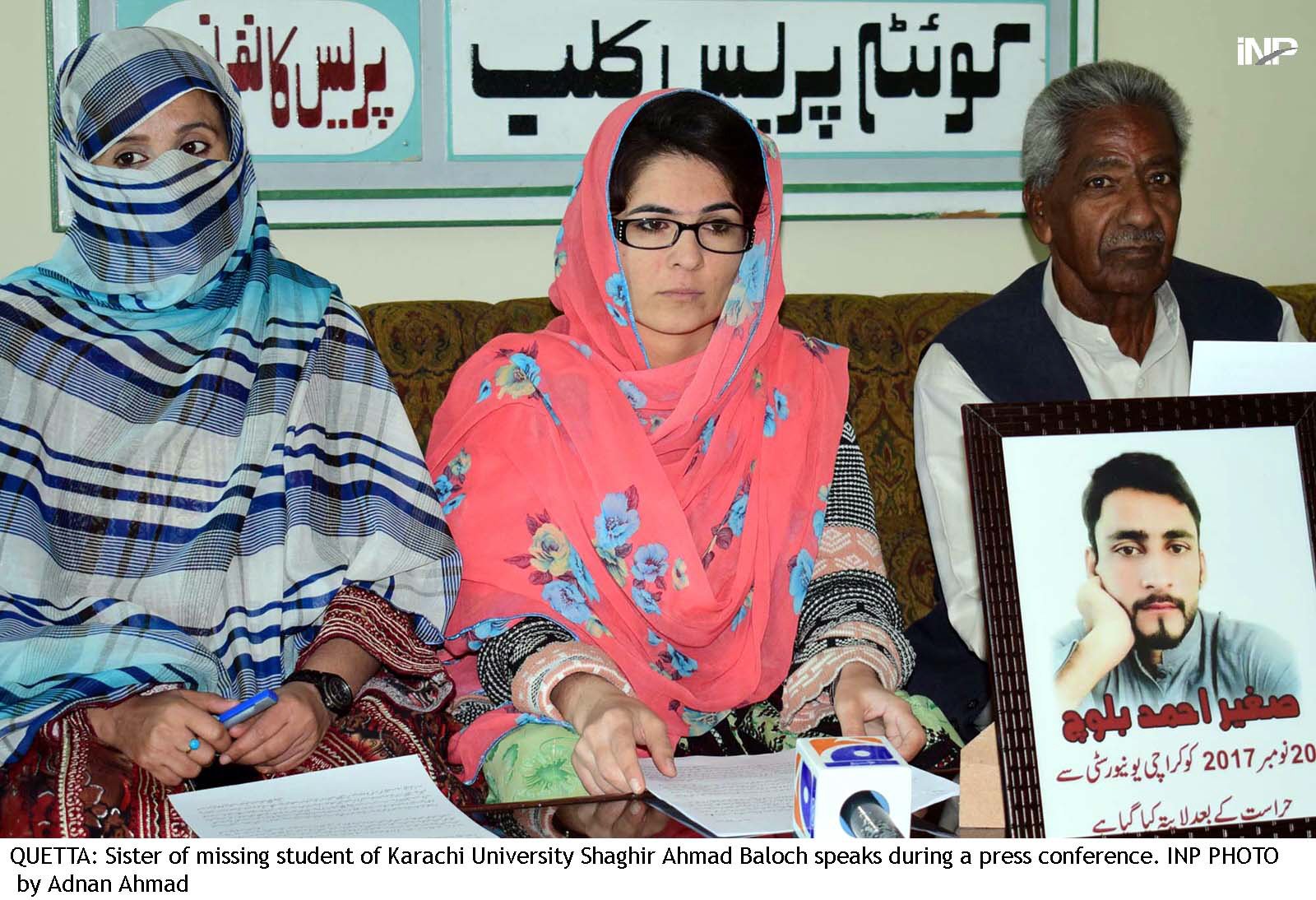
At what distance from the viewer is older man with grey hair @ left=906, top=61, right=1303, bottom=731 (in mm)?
1813

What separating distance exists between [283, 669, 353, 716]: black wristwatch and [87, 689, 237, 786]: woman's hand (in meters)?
0.12

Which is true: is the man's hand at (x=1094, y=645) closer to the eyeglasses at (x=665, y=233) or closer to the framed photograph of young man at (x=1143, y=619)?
the framed photograph of young man at (x=1143, y=619)

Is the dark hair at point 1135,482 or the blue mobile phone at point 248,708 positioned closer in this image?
the dark hair at point 1135,482

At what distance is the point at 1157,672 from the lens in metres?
0.94

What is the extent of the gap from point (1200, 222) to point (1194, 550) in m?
2.10

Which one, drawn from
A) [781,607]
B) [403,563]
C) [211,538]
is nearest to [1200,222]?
[781,607]

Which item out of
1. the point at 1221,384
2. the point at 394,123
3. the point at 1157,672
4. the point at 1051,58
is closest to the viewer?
the point at 1157,672

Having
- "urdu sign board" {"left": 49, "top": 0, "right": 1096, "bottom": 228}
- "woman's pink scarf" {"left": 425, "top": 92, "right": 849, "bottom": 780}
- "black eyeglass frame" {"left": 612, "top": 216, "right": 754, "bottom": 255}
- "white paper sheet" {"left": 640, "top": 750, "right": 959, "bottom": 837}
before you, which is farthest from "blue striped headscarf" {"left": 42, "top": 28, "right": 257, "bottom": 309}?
"white paper sheet" {"left": 640, "top": 750, "right": 959, "bottom": 837}

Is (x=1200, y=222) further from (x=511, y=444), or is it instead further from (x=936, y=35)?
(x=511, y=444)

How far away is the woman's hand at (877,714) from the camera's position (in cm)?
138

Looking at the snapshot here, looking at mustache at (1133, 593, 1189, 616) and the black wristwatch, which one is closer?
mustache at (1133, 593, 1189, 616)

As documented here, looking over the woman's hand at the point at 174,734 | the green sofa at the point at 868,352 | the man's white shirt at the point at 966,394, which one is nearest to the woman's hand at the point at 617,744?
the woman's hand at the point at 174,734

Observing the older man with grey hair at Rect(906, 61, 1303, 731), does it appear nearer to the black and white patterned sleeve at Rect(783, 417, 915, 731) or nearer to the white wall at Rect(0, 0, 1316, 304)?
the black and white patterned sleeve at Rect(783, 417, 915, 731)

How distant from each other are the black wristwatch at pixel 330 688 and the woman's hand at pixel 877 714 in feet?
1.95
